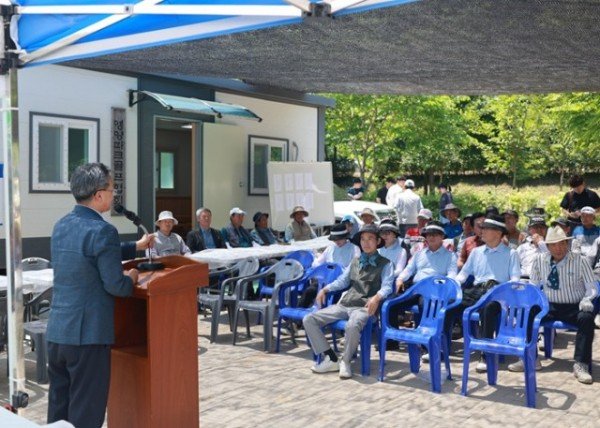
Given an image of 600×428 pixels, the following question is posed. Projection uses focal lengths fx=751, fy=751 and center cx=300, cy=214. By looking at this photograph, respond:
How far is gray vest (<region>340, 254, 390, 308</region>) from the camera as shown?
6.66m

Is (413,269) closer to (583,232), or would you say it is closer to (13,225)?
(583,232)

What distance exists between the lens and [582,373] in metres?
6.12

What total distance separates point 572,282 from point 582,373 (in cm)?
77

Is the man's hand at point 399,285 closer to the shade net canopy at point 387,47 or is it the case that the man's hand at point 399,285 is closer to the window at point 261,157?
the shade net canopy at point 387,47

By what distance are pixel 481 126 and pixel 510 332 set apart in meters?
26.7

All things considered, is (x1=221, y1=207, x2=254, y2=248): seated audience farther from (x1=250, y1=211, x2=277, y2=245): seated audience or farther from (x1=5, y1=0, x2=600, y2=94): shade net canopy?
(x1=5, y1=0, x2=600, y2=94): shade net canopy

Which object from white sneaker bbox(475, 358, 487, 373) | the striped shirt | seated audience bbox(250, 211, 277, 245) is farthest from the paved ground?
seated audience bbox(250, 211, 277, 245)

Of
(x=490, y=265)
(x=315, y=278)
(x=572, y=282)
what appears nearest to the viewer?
(x=572, y=282)

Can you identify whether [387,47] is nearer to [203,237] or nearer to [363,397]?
[363,397]

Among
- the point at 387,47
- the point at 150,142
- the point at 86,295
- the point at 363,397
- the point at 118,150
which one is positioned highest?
the point at 387,47

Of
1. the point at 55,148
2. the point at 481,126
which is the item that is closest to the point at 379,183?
the point at 481,126

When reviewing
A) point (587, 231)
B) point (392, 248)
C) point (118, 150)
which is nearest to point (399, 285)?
point (392, 248)

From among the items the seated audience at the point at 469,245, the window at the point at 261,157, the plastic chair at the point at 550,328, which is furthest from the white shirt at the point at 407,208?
the plastic chair at the point at 550,328

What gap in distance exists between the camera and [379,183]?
113ft
